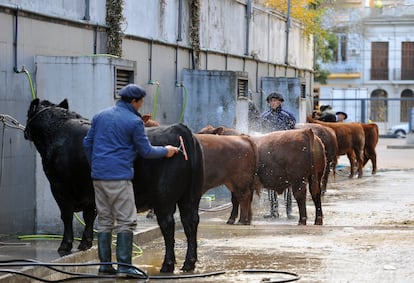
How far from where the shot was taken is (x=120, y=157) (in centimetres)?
1023

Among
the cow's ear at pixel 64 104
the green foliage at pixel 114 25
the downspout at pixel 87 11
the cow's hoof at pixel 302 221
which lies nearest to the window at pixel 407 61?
the cow's hoof at pixel 302 221

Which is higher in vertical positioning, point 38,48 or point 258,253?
point 38,48

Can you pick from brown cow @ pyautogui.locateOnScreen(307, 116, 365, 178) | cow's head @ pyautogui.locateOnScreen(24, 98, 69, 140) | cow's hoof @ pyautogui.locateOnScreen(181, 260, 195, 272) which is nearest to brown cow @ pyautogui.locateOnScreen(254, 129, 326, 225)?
cow's head @ pyautogui.locateOnScreen(24, 98, 69, 140)

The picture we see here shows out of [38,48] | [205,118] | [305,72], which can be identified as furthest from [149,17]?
[305,72]

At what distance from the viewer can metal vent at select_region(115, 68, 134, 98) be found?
13.5 m

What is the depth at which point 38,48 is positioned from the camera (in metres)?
13.5

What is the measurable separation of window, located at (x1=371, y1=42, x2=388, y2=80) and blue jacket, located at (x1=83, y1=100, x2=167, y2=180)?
69.3 meters

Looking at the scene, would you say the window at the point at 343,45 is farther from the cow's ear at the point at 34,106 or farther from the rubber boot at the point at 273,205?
the cow's ear at the point at 34,106

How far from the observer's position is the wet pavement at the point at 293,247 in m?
10.7

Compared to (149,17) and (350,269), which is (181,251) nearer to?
(350,269)

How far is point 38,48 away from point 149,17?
16.2ft

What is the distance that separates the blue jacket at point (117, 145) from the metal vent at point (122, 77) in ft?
10.3

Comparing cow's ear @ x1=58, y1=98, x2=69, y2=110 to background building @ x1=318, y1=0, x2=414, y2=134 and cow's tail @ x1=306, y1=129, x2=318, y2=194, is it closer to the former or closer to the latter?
cow's tail @ x1=306, y1=129, x2=318, y2=194

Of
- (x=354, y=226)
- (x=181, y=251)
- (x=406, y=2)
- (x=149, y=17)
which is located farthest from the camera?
(x=406, y=2)
